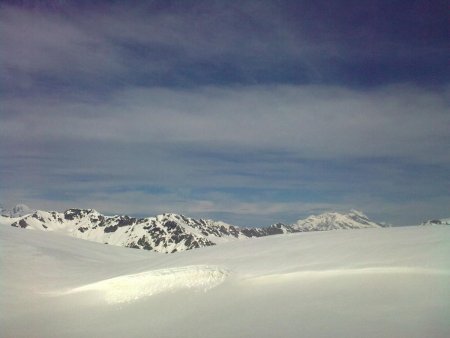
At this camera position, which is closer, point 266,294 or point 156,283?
point 266,294

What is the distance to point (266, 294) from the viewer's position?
1453cm

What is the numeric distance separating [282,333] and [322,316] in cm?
142

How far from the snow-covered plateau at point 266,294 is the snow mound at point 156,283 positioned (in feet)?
0.17

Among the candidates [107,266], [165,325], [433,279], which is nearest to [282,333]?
[165,325]

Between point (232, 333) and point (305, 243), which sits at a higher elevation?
point (305, 243)

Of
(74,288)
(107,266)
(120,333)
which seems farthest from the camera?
(107,266)

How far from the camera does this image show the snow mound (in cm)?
1698

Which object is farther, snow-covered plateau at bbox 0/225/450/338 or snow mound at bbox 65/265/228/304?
snow mound at bbox 65/265/228/304

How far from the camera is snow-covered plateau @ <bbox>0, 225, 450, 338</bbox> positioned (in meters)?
11.2

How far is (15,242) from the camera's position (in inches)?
1155

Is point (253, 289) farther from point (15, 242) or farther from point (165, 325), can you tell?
point (15, 242)

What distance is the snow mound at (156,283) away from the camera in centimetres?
1698

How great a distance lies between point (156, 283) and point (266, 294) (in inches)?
223

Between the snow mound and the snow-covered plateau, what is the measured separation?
53mm
